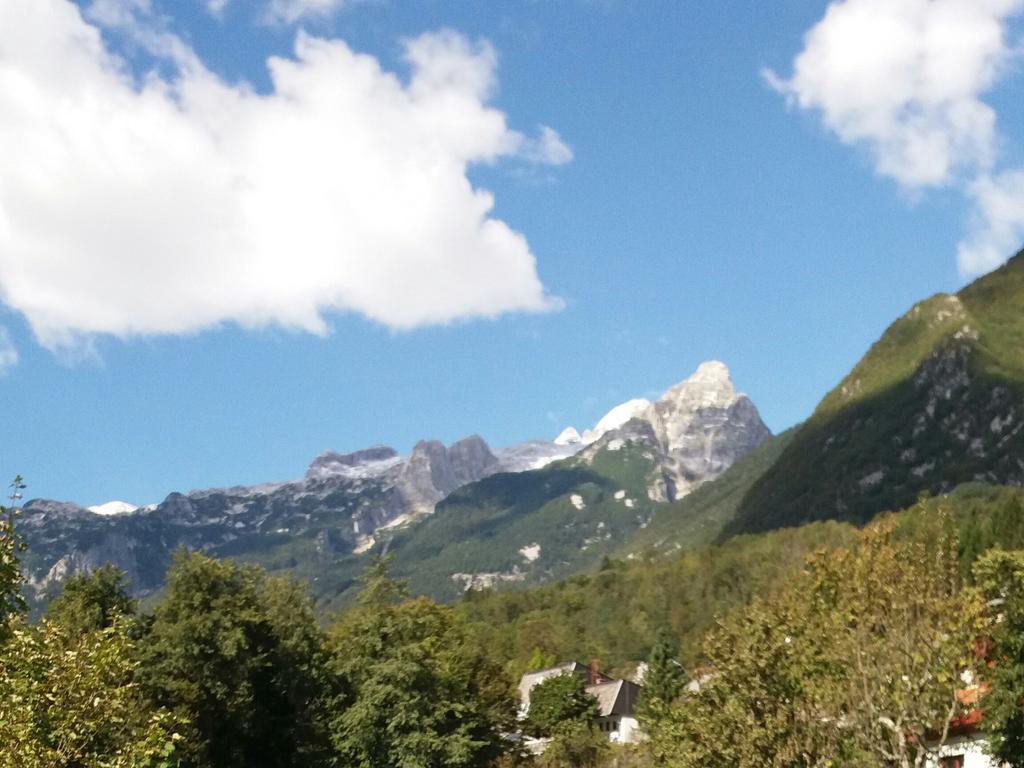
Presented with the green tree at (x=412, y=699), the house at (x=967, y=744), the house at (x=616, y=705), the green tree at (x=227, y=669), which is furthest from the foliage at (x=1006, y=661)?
the house at (x=616, y=705)

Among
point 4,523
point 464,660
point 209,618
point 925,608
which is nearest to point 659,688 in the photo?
point 464,660

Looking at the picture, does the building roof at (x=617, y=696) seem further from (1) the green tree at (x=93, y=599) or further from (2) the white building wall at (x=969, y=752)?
(2) the white building wall at (x=969, y=752)

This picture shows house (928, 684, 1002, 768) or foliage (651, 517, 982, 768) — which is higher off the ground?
foliage (651, 517, 982, 768)

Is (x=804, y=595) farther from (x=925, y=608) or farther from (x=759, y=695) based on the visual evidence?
(x=759, y=695)

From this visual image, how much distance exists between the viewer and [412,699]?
74.5 meters

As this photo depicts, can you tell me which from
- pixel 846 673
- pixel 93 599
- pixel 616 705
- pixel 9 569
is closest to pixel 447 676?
pixel 93 599

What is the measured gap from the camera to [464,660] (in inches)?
3452

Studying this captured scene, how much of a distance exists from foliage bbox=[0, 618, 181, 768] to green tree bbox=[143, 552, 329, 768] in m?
34.3

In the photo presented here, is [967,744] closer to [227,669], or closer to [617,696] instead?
[227,669]

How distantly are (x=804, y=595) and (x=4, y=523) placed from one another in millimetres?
31518

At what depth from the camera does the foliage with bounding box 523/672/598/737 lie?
10831 centimetres

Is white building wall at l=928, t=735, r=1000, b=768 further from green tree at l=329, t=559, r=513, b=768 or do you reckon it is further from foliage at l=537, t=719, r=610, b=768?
foliage at l=537, t=719, r=610, b=768

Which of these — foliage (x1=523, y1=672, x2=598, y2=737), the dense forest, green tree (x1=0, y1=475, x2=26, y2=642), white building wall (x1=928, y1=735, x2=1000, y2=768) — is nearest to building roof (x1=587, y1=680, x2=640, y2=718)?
foliage (x1=523, y1=672, x2=598, y2=737)

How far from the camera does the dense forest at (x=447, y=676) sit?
25.6 meters
